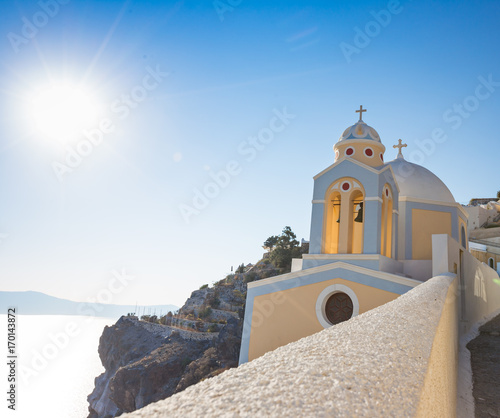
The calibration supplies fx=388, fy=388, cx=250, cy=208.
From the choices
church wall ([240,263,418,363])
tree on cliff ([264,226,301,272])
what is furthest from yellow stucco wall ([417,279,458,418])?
tree on cliff ([264,226,301,272])

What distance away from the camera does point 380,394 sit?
3.67ft

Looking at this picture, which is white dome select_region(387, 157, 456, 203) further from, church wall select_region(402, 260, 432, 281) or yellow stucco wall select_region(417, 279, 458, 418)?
yellow stucco wall select_region(417, 279, 458, 418)

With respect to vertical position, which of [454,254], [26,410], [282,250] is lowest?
[26,410]

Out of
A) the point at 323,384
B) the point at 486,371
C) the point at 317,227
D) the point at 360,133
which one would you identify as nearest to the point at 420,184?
the point at 360,133

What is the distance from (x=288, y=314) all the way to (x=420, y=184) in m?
6.24

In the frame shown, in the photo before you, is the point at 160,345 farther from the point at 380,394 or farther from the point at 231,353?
the point at 380,394

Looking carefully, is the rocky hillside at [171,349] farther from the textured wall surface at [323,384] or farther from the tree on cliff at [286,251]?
the textured wall surface at [323,384]

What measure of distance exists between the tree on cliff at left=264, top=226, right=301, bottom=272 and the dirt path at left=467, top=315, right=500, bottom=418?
125 ft

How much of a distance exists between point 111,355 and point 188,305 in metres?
10.5

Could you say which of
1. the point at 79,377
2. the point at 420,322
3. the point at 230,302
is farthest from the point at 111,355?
the point at 79,377

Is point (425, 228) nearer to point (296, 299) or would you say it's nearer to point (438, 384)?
point (296, 299)

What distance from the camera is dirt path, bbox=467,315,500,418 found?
3.61 m

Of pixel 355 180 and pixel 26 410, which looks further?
pixel 26 410

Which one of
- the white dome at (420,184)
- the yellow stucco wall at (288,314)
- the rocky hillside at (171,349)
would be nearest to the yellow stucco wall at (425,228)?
the white dome at (420,184)
